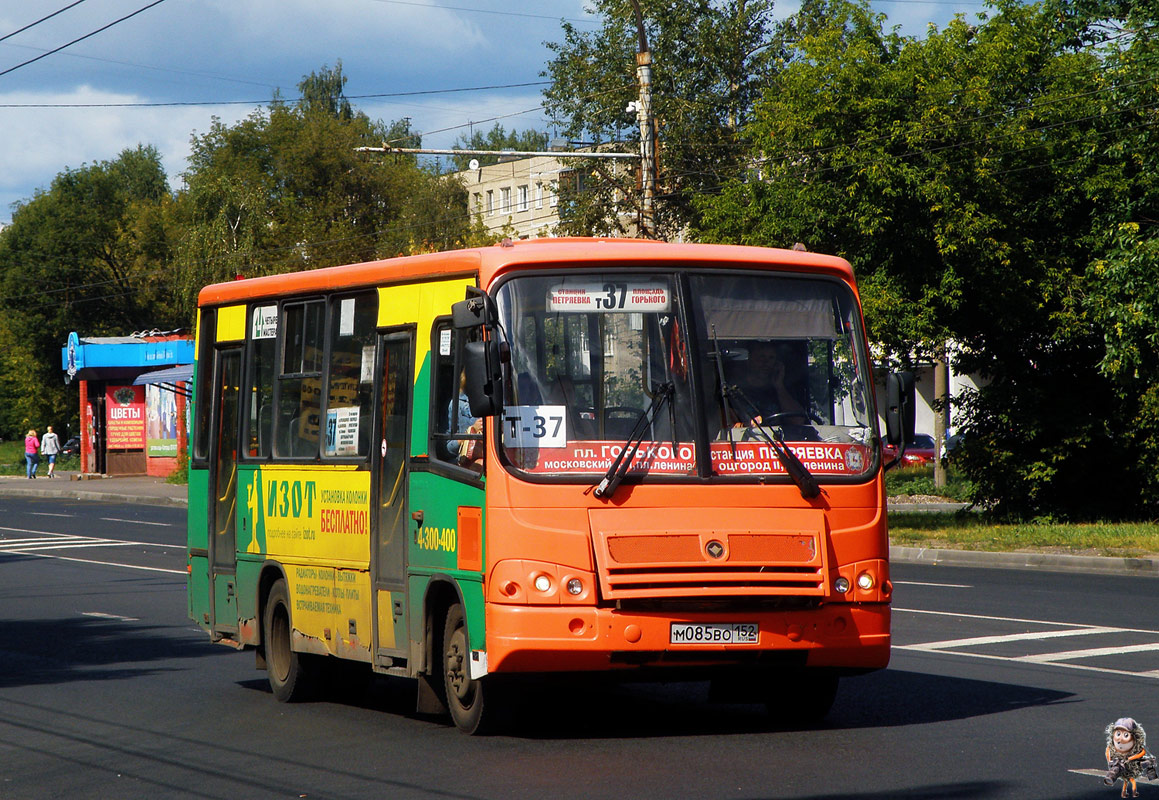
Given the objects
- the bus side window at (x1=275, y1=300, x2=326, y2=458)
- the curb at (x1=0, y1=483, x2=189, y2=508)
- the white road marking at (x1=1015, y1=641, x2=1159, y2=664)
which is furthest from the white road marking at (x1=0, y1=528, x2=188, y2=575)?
the white road marking at (x1=1015, y1=641, x2=1159, y2=664)

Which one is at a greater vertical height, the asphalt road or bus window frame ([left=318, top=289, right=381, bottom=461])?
bus window frame ([left=318, top=289, right=381, bottom=461])

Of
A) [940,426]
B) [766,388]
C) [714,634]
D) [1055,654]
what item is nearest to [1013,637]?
[1055,654]

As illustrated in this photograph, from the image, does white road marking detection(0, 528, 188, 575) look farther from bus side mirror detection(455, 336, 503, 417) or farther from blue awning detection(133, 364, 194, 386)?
blue awning detection(133, 364, 194, 386)

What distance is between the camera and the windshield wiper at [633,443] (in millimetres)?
8375

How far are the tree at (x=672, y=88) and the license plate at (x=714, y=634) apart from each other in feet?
142

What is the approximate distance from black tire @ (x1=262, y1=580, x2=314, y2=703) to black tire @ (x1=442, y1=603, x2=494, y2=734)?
2023 millimetres

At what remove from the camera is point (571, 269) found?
8.79 meters

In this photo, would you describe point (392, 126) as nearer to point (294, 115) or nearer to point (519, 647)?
point (294, 115)

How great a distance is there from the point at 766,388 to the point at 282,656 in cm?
407

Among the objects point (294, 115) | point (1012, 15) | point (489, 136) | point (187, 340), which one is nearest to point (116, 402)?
point (187, 340)

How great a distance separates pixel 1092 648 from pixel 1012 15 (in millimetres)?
15394

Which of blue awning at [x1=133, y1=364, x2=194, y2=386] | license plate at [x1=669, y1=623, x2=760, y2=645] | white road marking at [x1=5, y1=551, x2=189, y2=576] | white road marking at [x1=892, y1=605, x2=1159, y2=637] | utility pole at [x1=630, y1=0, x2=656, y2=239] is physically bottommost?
white road marking at [x1=892, y1=605, x2=1159, y2=637]

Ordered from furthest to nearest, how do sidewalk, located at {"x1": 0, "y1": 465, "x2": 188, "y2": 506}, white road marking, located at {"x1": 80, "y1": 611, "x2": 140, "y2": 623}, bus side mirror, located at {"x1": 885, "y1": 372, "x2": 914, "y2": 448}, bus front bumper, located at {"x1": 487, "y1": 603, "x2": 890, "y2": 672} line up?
sidewalk, located at {"x1": 0, "y1": 465, "x2": 188, "y2": 506} < white road marking, located at {"x1": 80, "y1": 611, "x2": 140, "y2": 623} < bus side mirror, located at {"x1": 885, "y1": 372, "x2": 914, "y2": 448} < bus front bumper, located at {"x1": 487, "y1": 603, "x2": 890, "y2": 672}

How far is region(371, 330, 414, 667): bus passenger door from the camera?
941 cm
